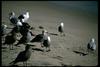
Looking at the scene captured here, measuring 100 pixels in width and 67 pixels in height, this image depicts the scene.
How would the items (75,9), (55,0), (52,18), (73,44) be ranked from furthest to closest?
(55,0)
(75,9)
(52,18)
(73,44)

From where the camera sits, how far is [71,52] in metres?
11.5

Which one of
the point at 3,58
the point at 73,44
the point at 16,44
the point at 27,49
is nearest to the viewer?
the point at 27,49

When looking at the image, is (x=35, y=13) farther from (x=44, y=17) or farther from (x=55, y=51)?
(x=55, y=51)

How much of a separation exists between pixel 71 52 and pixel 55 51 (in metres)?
0.71

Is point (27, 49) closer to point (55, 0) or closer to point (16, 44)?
point (16, 44)

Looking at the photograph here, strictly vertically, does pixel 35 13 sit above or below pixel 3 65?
above

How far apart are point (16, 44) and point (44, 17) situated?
8.67 m

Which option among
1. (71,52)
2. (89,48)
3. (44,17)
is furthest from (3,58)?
(44,17)

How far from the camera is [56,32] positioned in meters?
14.7

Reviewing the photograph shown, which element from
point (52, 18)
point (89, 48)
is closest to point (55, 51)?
point (89, 48)

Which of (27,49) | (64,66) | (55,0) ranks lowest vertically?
(64,66)

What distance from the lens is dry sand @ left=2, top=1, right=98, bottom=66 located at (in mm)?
10219

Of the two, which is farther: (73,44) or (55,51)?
(73,44)

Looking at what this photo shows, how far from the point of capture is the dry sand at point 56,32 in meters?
10.2
